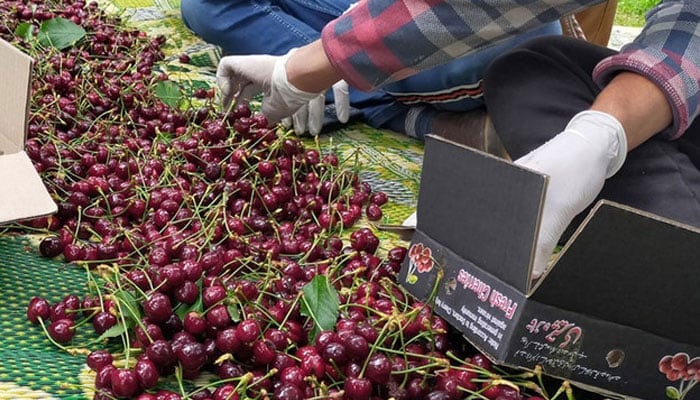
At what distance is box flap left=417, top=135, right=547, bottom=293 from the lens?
0.88 metres

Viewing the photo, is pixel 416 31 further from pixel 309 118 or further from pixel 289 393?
pixel 289 393

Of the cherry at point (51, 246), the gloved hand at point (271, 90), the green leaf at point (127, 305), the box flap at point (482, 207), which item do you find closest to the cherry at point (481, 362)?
the box flap at point (482, 207)

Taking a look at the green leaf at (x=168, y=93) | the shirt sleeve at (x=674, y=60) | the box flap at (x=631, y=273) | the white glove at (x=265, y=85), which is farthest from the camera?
the green leaf at (x=168, y=93)

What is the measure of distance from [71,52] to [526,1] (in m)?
1.40

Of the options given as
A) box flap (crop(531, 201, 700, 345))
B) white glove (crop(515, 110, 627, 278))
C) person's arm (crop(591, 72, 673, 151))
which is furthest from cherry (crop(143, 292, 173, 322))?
person's arm (crop(591, 72, 673, 151))

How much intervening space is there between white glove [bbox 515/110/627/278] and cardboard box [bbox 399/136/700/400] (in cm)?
28

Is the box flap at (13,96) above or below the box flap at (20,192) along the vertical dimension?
above

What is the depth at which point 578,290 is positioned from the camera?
0.88 m

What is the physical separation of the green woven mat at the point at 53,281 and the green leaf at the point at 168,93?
1.18ft

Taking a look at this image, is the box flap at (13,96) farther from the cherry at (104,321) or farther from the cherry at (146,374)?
the cherry at (146,374)

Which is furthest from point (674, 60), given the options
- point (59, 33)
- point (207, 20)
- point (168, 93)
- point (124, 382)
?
point (59, 33)

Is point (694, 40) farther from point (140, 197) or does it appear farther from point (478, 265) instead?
point (140, 197)

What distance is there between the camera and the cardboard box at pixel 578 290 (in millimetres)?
832

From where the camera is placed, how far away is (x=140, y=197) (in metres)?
1.39
